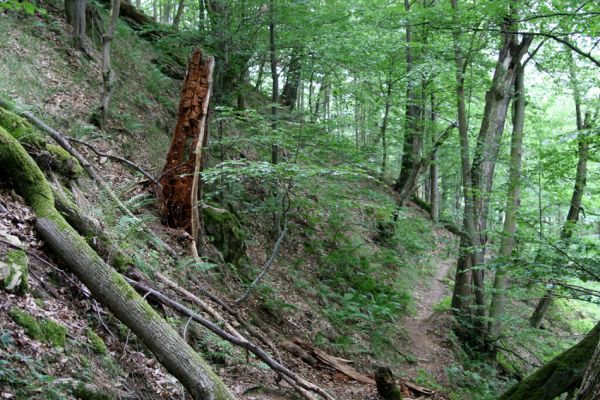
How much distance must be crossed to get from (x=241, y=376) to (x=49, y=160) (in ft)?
11.3

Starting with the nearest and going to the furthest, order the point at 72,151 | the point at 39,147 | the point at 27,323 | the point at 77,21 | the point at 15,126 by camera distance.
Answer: the point at 27,323
the point at 15,126
the point at 39,147
the point at 72,151
the point at 77,21

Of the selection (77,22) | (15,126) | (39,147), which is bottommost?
(39,147)

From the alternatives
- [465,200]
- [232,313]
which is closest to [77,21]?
[232,313]

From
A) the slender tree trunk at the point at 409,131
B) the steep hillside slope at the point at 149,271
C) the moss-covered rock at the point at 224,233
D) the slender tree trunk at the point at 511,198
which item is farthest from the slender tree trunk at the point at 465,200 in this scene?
the moss-covered rock at the point at 224,233

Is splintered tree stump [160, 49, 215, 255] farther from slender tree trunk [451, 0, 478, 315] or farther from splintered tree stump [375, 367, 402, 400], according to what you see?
slender tree trunk [451, 0, 478, 315]

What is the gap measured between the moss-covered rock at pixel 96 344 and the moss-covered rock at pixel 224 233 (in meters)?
5.39

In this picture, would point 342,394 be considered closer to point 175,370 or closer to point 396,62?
point 175,370

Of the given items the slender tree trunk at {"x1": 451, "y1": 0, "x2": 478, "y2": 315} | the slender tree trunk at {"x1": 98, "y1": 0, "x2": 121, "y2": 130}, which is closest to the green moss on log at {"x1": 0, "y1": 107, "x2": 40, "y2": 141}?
the slender tree trunk at {"x1": 98, "y1": 0, "x2": 121, "y2": 130}

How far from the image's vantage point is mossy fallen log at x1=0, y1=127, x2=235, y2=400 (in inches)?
162

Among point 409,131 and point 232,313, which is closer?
point 232,313

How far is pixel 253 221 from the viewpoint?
41.9 feet

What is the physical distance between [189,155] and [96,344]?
492cm

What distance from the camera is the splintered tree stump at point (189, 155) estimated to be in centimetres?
855

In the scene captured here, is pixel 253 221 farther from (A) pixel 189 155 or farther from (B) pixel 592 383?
(B) pixel 592 383
